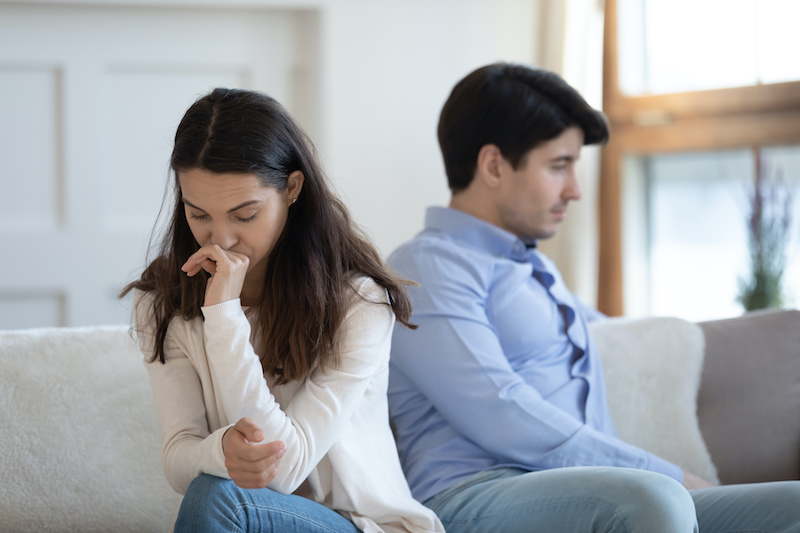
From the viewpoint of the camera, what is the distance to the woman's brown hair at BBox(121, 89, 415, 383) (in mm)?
1243

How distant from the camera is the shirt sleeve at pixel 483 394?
1.47m

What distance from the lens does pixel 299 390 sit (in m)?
1.32

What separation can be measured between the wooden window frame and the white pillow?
3.07 ft

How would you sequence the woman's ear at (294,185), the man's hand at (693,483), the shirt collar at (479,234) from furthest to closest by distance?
1. the shirt collar at (479,234)
2. the man's hand at (693,483)
3. the woman's ear at (294,185)

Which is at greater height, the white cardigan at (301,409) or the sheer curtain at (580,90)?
the sheer curtain at (580,90)

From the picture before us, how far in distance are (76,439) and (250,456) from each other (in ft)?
2.00

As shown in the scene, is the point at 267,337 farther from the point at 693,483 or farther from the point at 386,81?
the point at 386,81

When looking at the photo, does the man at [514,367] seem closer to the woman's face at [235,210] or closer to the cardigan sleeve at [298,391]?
the cardigan sleeve at [298,391]

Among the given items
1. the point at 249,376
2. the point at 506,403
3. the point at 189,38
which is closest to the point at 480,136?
the point at 506,403

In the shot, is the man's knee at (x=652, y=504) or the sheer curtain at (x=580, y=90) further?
the sheer curtain at (x=580, y=90)

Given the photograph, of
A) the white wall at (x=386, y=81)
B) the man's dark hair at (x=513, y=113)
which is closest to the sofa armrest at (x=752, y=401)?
the man's dark hair at (x=513, y=113)

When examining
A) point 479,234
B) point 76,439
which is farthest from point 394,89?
point 76,439

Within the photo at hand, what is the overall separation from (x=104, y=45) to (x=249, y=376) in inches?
71.4

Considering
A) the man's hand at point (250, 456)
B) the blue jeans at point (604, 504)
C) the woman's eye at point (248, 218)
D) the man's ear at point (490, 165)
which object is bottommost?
the blue jeans at point (604, 504)
